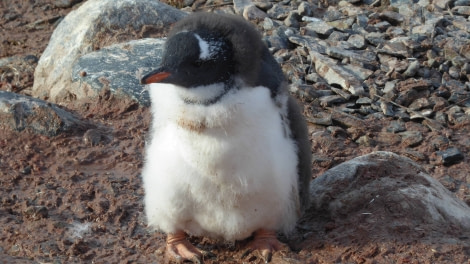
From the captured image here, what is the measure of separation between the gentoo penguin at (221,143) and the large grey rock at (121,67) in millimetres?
2009

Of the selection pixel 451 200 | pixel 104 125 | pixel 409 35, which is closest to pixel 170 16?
pixel 104 125

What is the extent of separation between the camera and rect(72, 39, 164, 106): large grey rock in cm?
595

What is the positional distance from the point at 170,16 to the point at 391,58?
2.05 meters

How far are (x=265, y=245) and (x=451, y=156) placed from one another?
1919 mm

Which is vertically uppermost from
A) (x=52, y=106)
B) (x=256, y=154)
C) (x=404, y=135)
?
(x=256, y=154)

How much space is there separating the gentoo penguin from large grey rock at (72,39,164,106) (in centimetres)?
201

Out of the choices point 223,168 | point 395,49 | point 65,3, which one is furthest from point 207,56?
point 65,3

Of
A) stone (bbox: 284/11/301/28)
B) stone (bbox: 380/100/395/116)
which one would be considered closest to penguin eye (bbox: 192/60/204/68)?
stone (bbox: 380/100/395/116)

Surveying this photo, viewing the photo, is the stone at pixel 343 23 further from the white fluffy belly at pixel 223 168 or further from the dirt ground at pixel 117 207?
the white fluffy belly at pixel 223 168

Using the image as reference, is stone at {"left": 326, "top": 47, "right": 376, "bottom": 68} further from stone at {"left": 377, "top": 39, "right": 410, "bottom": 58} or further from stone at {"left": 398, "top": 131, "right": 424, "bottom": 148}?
stone at {"left": 398, "top": 131, "right": 424, "bottom": 148}

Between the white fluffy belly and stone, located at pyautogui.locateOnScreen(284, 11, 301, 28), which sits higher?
the white fluffy belly

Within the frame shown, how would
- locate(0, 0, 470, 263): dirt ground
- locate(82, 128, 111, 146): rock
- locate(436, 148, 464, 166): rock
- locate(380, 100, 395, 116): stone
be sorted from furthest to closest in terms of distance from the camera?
locate(380, 100, 395, 116): stone
locate(82, 128, 111, 146): rock
locate(436, 148, 464, 166): rock
locate(0, 0, 470, 263): dirt ground

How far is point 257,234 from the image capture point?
4102mm

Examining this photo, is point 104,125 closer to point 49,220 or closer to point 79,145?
point 79,145
